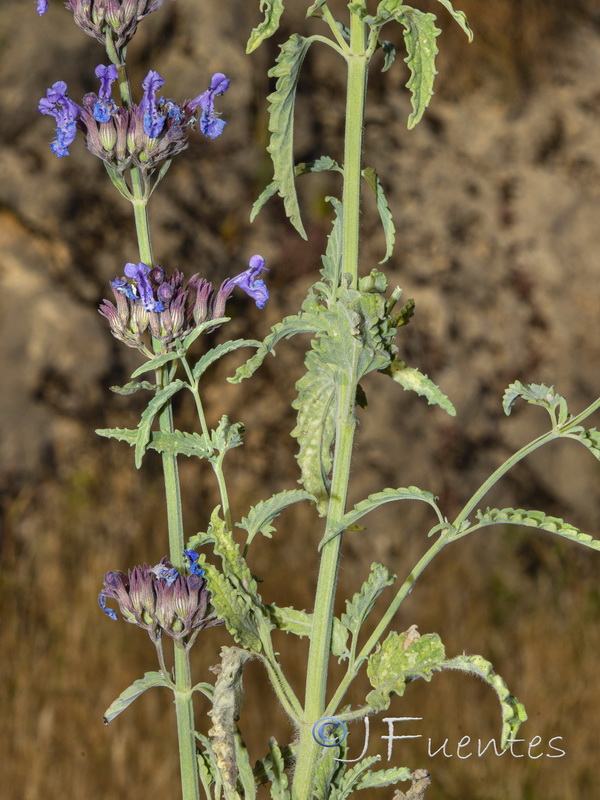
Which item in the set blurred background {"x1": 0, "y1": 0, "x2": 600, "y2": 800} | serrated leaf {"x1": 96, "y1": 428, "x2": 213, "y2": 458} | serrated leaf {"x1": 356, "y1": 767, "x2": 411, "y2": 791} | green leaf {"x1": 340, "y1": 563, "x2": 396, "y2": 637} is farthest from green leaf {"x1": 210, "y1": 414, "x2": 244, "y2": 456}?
blurred background {"x1": 0, "y1": 0, "x2": 600, "y2": 800}

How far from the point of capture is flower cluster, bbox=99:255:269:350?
548mm

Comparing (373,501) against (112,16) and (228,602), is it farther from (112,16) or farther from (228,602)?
(112,16)

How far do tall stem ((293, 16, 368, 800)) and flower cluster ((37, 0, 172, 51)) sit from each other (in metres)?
0.12

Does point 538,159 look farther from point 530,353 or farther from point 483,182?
point 530,353

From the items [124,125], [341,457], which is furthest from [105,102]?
[341,457]

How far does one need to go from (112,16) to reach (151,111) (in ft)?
0.18

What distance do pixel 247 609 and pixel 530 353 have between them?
120 centimetres

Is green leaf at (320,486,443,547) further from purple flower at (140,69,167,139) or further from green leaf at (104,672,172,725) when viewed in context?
purple flower at (140,69,167,139)

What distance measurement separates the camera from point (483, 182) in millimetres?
1688

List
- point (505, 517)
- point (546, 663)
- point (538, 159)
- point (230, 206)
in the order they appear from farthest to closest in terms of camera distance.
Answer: point (538, 159) < point (230, 206) < point (546, 663) < point (505, 517)

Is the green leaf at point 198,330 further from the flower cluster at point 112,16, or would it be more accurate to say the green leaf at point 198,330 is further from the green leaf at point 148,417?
the flower cluster at point 112,16

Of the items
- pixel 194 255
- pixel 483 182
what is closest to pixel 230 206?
pixel 194 255

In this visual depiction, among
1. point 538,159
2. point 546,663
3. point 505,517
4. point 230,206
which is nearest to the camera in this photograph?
point 505,517

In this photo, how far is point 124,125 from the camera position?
55cm
